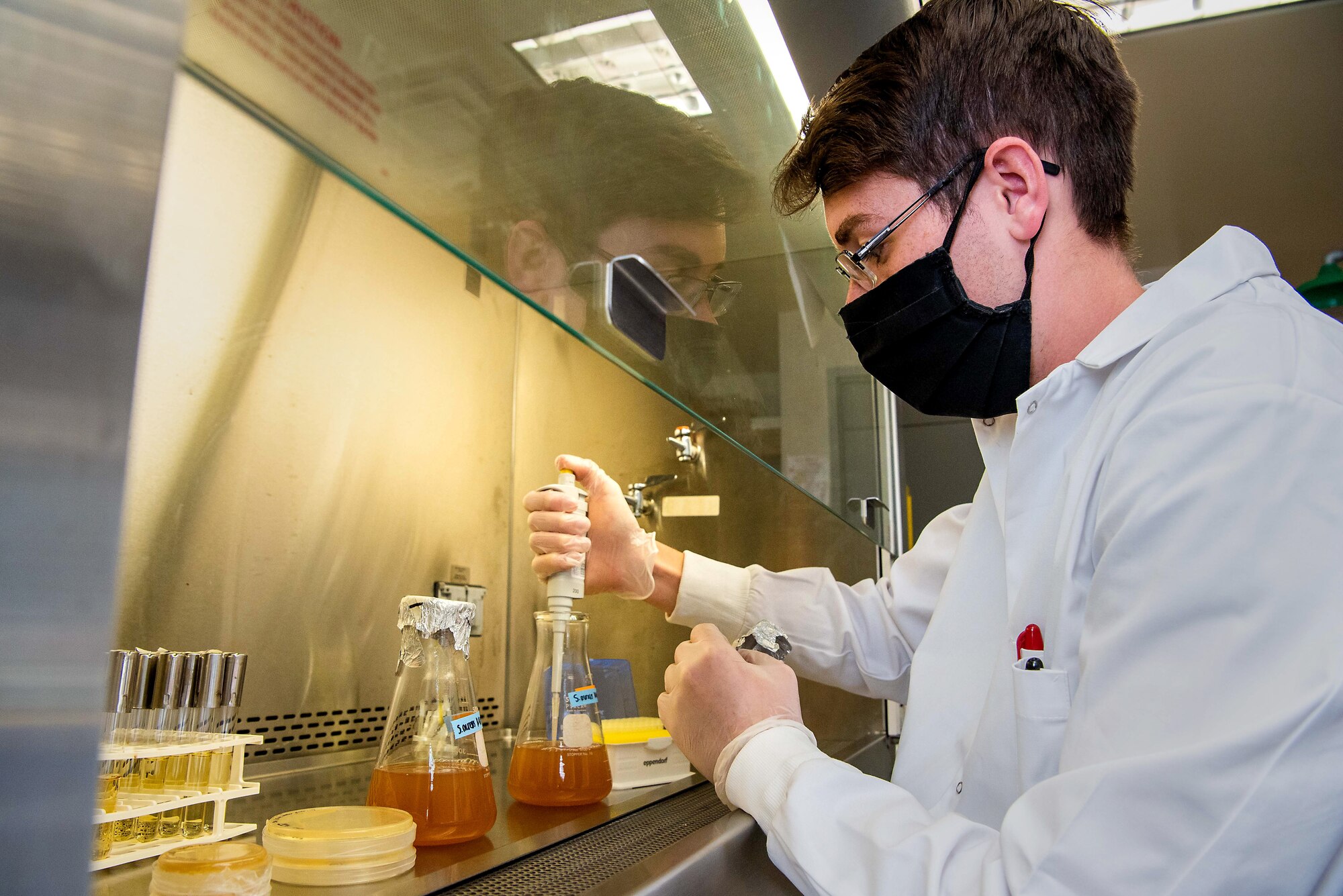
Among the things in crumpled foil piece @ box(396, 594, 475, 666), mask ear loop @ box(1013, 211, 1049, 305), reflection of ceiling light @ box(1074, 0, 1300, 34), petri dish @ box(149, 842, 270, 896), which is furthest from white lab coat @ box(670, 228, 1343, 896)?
reflection of ceiling light @ box(1074, 0, 1300, 34)

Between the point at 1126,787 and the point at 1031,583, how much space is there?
366mm

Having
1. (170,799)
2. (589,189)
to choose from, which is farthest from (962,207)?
(170,799)

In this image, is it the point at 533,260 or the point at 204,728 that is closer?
the point at 533,260

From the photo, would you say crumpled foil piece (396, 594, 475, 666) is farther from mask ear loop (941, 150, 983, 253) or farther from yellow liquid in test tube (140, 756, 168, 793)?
mask ear loop (941, 150, 983, 253)

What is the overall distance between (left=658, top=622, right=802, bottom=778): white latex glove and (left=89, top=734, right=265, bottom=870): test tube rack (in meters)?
0.51

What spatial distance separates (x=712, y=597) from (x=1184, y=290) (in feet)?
2.81

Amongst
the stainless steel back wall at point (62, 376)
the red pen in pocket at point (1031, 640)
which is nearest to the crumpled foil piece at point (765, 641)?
the red pen in pocket at point (1031, 640)

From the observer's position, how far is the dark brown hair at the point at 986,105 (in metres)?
1.12

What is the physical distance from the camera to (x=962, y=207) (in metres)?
1.10

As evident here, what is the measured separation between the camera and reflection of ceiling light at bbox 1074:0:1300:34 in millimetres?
2176

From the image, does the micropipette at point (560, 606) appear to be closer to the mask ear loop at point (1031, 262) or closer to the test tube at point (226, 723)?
the test tube at point (226, 723)

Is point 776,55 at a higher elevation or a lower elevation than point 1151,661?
higher

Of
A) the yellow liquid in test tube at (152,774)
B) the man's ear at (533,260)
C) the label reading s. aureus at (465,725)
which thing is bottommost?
the yellow liquid in test tube at (152,774)

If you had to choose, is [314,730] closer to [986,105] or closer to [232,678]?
[232,678]
